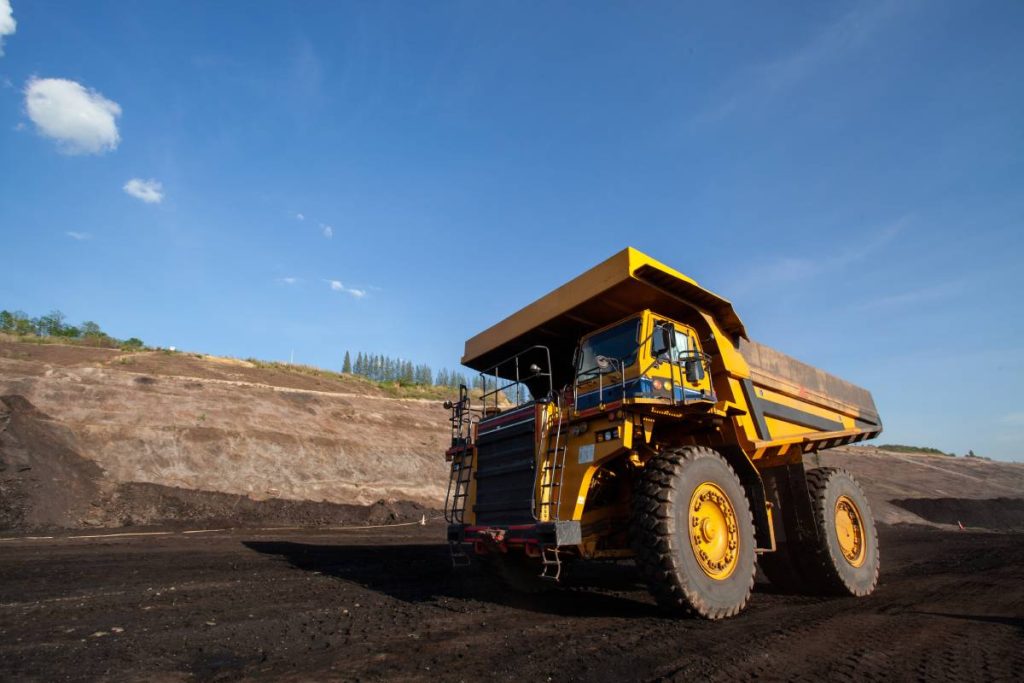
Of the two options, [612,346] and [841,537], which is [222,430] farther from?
[841,537]

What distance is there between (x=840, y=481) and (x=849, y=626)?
3582 mm

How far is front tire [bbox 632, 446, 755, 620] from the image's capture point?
5.18m

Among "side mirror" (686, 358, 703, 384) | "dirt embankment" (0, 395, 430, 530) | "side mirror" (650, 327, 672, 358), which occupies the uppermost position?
"side mirror" (650, 327, 672, 358)

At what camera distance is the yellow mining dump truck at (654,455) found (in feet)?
18.3

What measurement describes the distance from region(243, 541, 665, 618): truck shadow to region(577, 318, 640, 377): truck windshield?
282cm

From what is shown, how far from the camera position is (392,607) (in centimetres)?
612

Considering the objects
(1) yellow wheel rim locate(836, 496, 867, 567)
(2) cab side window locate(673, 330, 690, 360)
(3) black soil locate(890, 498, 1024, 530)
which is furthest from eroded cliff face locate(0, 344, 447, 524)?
(3) black soil locate(890, 498, 1024, 530)

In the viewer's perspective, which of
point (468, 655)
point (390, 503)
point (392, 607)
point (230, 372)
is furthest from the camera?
point (230, 372)

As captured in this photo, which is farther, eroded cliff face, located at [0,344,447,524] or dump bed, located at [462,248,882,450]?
eroded cliff face, located at [0,344,447,524]

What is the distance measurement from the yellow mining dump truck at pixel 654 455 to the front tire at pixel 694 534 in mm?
18

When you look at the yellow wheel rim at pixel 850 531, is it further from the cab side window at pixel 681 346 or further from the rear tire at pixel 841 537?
the cab side window at pixel 681 346

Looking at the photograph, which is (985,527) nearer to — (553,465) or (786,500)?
(786,500)

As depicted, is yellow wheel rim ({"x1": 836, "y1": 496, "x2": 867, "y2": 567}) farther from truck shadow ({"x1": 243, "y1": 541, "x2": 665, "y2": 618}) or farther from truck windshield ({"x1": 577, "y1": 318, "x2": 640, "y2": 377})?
truck windshield ({"x1": 577, "y1": 318, "x2": 640, "y2": 377})

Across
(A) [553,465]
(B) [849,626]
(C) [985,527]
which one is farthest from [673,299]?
(C) [985,527]
